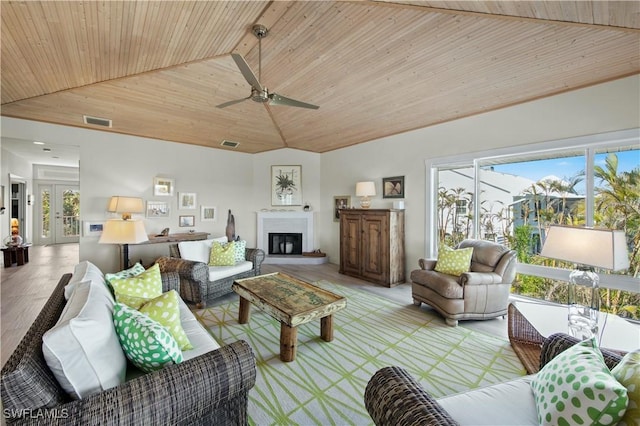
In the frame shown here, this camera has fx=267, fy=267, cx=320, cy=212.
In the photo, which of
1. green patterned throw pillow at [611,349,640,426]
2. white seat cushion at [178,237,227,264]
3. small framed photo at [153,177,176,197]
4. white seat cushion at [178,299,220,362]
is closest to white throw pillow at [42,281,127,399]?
white seat cushion at [178,299,220,362]

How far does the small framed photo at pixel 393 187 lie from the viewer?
4770mm

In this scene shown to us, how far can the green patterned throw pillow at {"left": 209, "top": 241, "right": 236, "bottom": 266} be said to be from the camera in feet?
12.8

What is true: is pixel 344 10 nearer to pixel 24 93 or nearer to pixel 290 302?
pixel 290 302

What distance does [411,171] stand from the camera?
4.62 m

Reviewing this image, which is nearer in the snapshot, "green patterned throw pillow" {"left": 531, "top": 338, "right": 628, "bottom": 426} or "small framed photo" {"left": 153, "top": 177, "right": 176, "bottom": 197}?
"green patterned throw pillow" {"left": 531, "top": 338, "right": 628, "bottom": 426}

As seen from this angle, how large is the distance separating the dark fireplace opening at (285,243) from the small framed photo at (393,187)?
93.9 inches

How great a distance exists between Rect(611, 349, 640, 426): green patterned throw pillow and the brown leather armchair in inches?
78.4

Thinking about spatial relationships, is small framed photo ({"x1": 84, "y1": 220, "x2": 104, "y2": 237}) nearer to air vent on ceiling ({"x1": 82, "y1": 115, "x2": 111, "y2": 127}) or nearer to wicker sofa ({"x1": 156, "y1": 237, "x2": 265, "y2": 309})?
air vent on ceiling ({"x1": 82, "y1": 115, "x2": 111, "y2": 127})

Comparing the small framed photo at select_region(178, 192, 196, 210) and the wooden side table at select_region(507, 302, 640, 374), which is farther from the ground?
the small framed photo at select_region(178, 192, 196, 210)

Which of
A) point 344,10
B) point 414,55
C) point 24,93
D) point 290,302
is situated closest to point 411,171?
point 414,55

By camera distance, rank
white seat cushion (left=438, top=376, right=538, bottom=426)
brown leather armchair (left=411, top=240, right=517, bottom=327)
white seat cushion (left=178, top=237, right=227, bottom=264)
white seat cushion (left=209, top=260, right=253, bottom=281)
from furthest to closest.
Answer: white seat cushion (left=178, top=237, right=227, bottom=264), white seat cushion (left=209, top=260, right=253, bottom=281), brown leather armchair (left=411, top=240, right=517, bottom=327), white seat cushion (left=438, top=376, right=538, bottom=426)

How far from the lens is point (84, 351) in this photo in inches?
42.4

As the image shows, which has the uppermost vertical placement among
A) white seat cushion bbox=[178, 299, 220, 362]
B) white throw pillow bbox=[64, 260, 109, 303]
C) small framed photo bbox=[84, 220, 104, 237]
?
small framed photo bbox=[84, 220, 104, 237]

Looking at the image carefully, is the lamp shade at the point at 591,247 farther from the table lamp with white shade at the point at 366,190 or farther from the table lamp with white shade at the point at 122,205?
the table lamp with white shade at the point at 122,205
